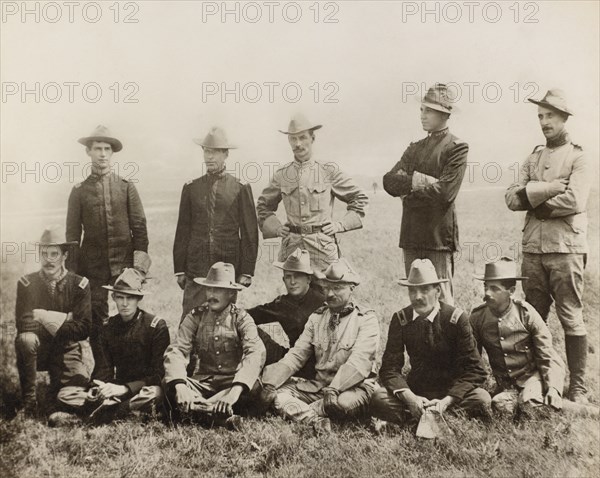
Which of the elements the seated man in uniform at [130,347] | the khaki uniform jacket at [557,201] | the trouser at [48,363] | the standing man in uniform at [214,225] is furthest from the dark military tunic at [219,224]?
the khaki uniform jacket at [557,201]

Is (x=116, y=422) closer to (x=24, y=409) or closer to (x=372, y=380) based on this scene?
(x=24, y=409)

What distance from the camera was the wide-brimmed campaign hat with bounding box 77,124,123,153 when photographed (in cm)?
571

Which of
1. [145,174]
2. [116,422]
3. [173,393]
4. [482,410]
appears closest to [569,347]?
[482,410]

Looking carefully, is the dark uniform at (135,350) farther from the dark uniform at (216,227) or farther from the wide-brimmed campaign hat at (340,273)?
the wide-brimmed campaign hat at (340,273)

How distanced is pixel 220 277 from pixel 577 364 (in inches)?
124

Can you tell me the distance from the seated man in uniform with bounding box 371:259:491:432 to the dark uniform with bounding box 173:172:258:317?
1.54m

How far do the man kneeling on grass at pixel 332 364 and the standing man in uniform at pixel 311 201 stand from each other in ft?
1.58

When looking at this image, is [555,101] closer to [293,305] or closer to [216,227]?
[293,305]

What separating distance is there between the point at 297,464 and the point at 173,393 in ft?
3.79

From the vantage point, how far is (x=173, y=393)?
4.94m

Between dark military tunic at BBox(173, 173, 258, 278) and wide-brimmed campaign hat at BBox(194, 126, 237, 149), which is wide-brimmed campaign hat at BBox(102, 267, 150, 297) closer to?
dark military tunic at BBox(173, 173, 258, 278)

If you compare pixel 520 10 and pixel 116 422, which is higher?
pixel 520 10

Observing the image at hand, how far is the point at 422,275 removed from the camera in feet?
16.1

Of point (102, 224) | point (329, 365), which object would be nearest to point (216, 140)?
point (102, 224)
